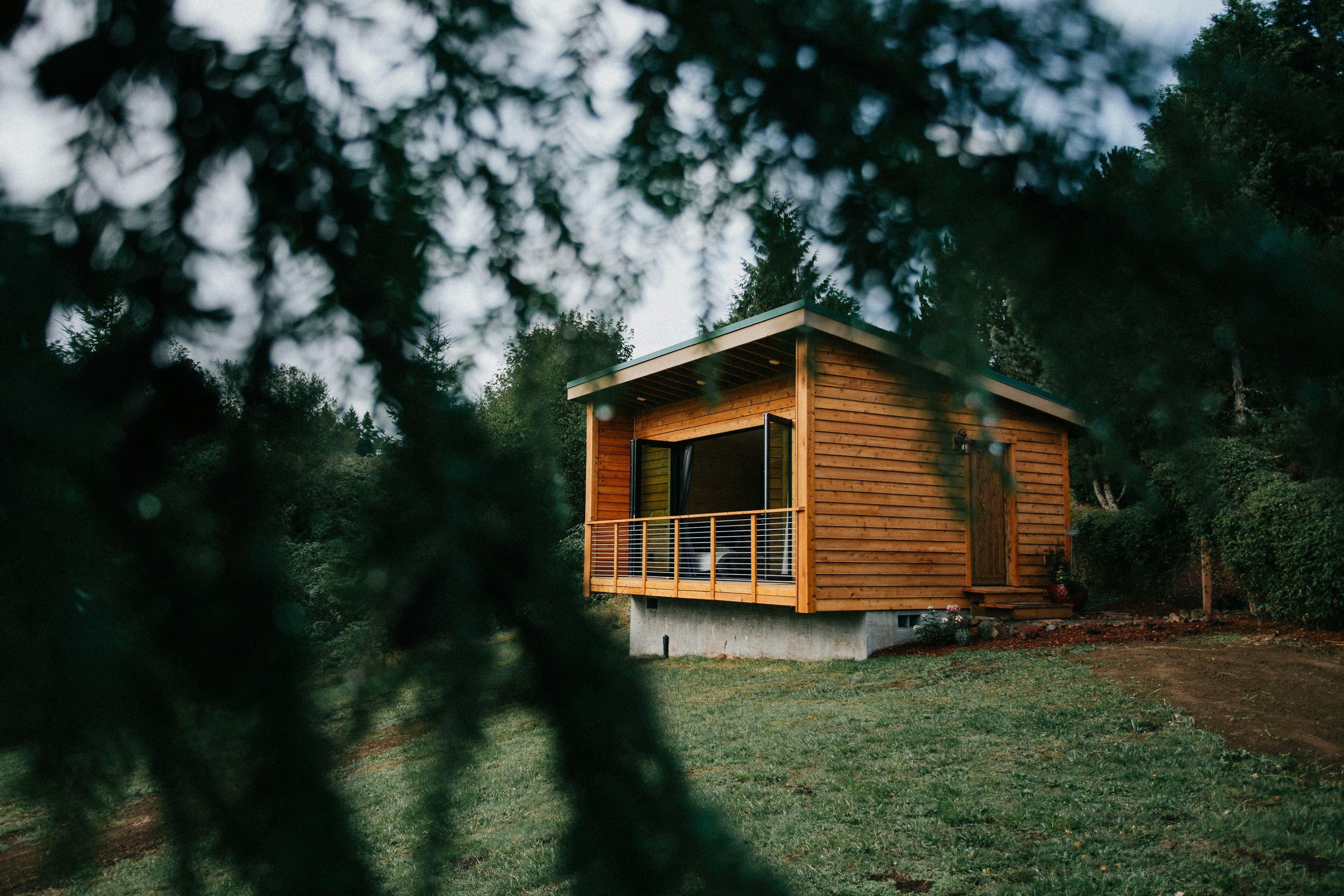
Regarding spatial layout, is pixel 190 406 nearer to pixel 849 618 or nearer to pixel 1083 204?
pixel 1083 204

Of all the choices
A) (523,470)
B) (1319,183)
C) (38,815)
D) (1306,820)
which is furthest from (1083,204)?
(1306,820)

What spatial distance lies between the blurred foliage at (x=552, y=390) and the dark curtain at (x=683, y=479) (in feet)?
33.3

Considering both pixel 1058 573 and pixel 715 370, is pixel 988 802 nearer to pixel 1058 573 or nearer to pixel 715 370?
pixel 715 370

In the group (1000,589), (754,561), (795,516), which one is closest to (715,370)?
(795,516)

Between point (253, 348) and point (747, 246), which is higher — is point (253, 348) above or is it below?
below

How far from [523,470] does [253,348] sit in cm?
34

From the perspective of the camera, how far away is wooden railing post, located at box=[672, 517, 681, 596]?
34.2 ft

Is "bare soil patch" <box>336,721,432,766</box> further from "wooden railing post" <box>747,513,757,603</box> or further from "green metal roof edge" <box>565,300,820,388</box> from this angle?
"wooden railing post" <box>747,513,757,603</box>

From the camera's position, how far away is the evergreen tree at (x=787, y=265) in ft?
3.32

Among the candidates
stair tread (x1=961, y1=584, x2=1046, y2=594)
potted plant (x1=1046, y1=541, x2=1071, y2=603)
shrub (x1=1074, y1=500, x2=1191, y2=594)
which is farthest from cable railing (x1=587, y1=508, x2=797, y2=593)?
shrub (x1=1074, y1=500, x2=1191, y2=594)

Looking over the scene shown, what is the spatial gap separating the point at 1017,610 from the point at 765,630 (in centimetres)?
314

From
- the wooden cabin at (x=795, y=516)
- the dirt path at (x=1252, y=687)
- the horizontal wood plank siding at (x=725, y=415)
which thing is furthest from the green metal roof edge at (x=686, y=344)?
the horizontal wood plank siding at (x=725, y=415)

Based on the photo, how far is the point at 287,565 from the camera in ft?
2.58

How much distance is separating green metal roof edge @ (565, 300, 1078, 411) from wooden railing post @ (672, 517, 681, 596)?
8.88 meters
